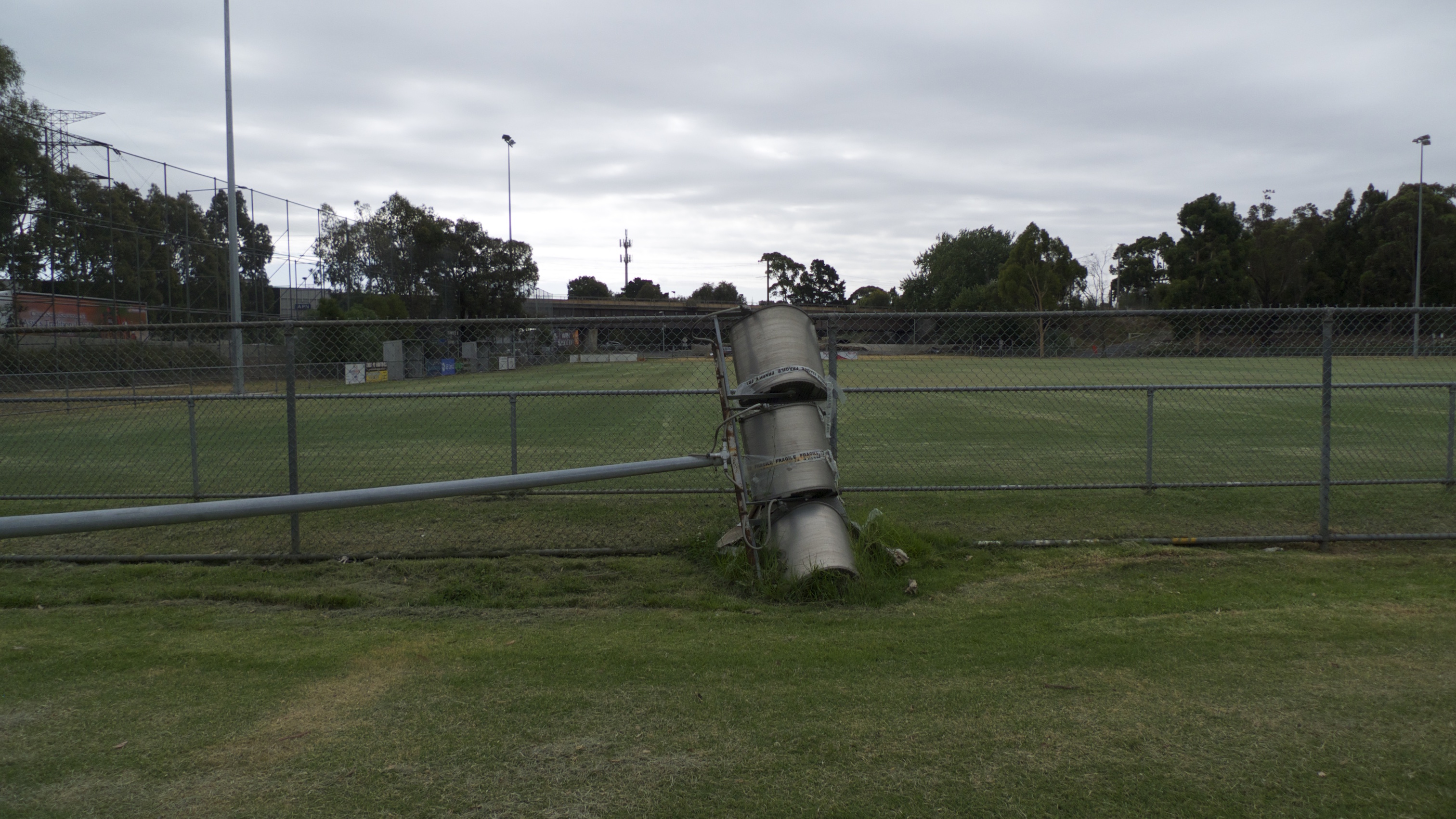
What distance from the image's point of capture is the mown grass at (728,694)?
3.12m

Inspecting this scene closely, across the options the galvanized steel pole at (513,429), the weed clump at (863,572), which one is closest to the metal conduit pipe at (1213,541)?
the weed clump at (863,572)

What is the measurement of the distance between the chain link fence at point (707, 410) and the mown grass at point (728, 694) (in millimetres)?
1331

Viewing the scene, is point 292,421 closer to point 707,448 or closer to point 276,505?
point 276,505

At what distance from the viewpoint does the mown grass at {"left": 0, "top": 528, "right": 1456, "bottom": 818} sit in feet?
10.2

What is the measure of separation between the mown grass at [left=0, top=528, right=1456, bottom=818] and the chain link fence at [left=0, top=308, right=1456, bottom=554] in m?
1.33

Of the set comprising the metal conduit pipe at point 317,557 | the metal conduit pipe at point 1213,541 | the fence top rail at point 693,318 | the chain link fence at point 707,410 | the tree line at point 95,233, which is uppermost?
the tree line at point 95,233

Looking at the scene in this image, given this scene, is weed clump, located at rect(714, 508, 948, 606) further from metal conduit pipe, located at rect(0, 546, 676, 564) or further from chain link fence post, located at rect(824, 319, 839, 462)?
metal conduit pipe, located at rect(0, 546, 676, 564)

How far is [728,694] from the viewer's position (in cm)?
397

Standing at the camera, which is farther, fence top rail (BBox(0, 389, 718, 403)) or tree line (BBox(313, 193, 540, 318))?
tree line (BBox(313, 193, 540, 318))

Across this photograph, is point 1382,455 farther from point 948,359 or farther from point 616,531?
point 616,531

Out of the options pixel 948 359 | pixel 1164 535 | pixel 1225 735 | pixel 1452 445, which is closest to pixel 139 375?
pixel 948 359

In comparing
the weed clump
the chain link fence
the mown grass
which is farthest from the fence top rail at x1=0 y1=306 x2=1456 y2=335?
the mown grass

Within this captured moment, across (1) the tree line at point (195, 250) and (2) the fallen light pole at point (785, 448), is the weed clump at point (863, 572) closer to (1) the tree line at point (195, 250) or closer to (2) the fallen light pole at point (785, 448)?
(2) the fallen light pole at point (785, 448)

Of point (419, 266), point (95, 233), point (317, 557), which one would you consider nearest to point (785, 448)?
point (317, 557)
